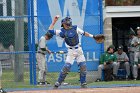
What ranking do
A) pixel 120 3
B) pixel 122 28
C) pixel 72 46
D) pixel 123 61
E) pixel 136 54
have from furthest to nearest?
pixel 122 28 < pixel 120 3 < pixel 123 61 < pixel 136 54 < pixel 72 46

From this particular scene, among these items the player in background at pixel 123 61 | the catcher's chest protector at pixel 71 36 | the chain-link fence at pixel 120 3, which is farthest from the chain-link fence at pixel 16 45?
the chain-link fence at pixel 120 3

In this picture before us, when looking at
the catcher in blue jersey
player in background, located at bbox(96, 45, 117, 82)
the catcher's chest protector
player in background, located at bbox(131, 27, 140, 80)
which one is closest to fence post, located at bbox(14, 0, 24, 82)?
player in background, located at bbox(96, 45, 117, 82)

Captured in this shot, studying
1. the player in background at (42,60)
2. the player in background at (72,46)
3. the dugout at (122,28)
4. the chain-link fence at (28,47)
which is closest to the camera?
the player in background at (72,46)

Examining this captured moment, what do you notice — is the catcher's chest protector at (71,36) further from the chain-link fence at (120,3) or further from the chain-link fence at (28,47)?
the chain-link fence at (120,3)

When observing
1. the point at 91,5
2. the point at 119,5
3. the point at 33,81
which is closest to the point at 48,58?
the point at 33,81

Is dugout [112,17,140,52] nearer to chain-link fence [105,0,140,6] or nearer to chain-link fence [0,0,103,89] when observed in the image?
chain-link fence [105,0,140,6]

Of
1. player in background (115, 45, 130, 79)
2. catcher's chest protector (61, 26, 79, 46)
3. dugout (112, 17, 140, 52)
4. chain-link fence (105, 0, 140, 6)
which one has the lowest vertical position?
player in background (115, 45, 130, 79)

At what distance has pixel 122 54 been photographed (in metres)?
18.1

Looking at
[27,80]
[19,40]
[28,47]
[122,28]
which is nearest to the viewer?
[19,40]

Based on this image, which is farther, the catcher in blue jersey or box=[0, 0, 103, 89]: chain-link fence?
box=[0, 0, 103, 89]: chain-link fence

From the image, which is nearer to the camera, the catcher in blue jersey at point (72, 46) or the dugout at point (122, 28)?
the catcher in blue jersey at point (72, 46)

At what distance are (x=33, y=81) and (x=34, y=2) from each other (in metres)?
2.58

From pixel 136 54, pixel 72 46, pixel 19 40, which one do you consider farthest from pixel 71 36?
pixel 136 54

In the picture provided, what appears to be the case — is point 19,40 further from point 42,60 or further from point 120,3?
point 120,3
